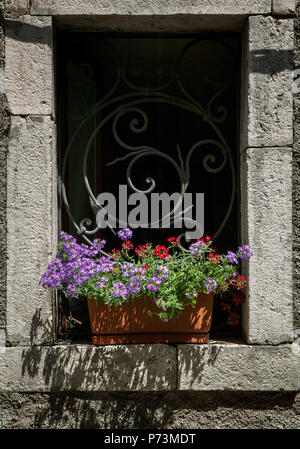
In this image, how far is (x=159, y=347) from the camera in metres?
2.83

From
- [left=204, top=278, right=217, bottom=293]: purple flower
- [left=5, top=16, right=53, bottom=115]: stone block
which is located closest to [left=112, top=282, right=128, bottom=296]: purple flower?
[left=204, top=278, right=217, bottom=293]: purple flower

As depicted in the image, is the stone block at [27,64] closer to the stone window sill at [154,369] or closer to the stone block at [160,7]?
the stone block at [160,7]

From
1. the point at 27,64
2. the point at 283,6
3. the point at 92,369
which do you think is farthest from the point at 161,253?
the point at 283,6

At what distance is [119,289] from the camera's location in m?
2.68

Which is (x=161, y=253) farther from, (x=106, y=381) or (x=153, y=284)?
(x=106, y=381)

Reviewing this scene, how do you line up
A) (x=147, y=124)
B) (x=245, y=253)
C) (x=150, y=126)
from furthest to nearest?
(x=150, y=126)
(x=147, y=124)
(x=245, y=253)

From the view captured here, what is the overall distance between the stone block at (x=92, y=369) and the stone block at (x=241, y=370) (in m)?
0.11

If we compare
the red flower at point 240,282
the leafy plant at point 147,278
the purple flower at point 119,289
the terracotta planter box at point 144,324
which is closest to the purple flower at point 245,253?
the leafy plant at point 147,278

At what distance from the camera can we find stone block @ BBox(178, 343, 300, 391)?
2.82 m

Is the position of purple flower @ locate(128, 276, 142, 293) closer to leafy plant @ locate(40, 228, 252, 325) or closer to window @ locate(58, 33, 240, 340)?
leafy plant @ locate(40, 228, 252, 325)

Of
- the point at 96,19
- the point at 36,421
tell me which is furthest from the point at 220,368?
the point at 96,19

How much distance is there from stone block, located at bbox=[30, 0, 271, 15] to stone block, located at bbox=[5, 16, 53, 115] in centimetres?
10

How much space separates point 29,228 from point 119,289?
2.05 feet

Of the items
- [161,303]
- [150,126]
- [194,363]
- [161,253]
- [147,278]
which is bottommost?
[194,363]
